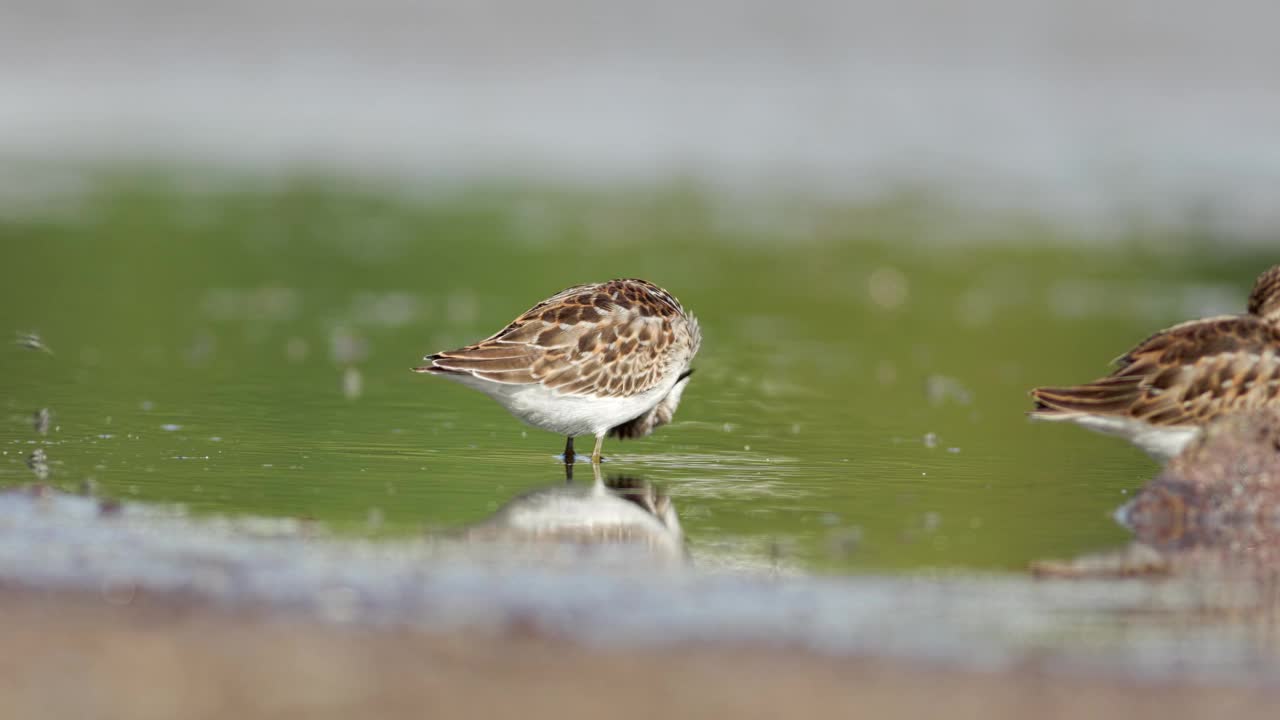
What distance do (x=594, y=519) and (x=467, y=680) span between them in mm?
3314

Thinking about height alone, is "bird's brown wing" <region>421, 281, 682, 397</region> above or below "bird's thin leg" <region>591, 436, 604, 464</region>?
above

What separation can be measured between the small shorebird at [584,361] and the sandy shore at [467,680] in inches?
166

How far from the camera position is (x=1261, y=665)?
7680 millimetres

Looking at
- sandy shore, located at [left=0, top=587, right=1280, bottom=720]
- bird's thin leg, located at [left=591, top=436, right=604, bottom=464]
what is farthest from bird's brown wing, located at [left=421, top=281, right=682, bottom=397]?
sandy shore, located at [left=0, top=587, right=1280, bottom=720]

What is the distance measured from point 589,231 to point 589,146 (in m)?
8.91

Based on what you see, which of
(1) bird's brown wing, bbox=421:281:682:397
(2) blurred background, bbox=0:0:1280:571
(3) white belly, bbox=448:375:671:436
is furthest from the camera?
(3) white belly, bbox=448:375:671:436

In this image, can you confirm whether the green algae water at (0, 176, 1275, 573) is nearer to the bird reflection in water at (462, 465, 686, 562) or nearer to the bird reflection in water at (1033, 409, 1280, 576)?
the bird reflection in water at (462, 465, 686, 562)

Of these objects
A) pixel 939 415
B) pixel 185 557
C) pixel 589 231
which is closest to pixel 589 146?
pixel 589 231

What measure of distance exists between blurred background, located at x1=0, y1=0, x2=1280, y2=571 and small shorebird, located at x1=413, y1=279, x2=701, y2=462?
0.48m

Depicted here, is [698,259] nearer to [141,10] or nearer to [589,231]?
[589,231]

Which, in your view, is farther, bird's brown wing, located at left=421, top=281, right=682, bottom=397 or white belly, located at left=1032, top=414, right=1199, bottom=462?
bird's brown wing, located at left=421, top=281, right=682, bottom=397

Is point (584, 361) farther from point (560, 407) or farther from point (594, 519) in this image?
point (594, 519)

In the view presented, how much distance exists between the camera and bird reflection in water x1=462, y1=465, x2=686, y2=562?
32.3 feet

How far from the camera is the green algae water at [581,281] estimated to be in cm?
1093
